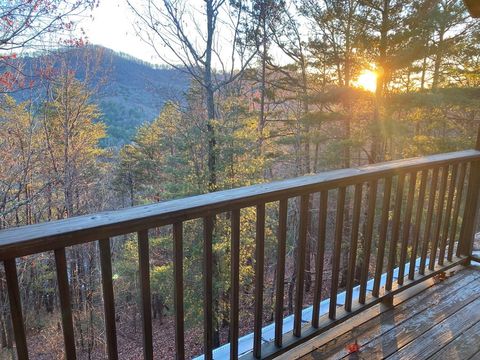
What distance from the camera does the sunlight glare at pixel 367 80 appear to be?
8.72 m

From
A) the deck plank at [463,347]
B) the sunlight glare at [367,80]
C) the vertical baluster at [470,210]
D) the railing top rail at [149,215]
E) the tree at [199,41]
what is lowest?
the deck plank at [463,347]

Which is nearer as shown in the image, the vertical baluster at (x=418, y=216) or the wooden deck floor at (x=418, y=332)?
the wooden deck floor at (x=418, y=332)

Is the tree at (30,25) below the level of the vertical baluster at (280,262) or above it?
above

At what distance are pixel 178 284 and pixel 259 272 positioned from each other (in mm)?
Result: 395

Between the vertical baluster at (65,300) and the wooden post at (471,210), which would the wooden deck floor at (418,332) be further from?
the vertical baluster at (65,300)

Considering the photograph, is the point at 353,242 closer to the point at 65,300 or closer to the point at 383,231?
the point at 383,231

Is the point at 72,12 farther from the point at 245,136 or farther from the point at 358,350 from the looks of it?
the point at 358,350

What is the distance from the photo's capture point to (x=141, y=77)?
1016 centimetres

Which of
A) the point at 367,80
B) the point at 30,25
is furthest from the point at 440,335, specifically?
the point at 367,80

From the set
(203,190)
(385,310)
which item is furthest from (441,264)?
(203,190)

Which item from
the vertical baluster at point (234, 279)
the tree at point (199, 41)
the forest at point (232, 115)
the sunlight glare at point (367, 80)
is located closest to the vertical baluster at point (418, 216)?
the vertical baluster at point (234, 279)

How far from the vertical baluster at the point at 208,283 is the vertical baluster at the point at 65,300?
0.46m

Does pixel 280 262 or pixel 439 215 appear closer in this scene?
pixel 280 262

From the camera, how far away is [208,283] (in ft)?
4.43
